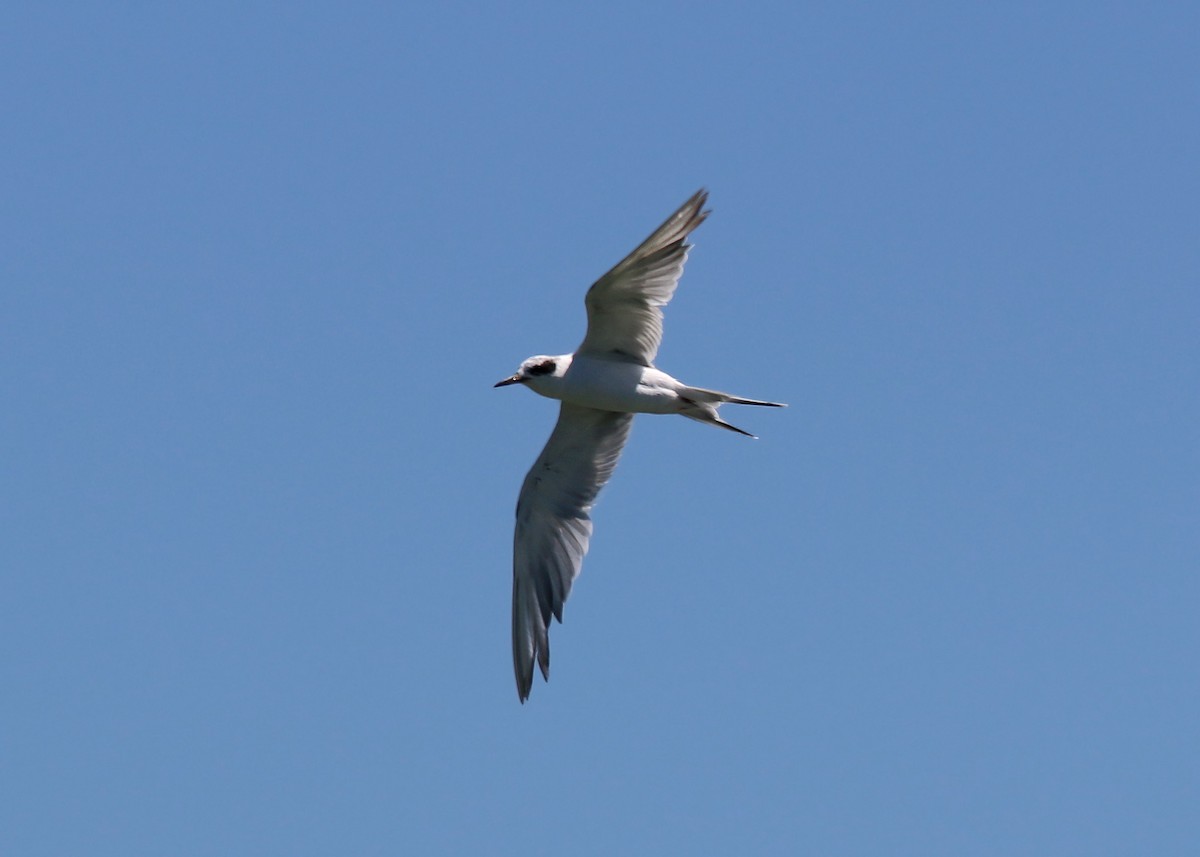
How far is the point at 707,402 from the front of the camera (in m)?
17.1

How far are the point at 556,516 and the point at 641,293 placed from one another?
3.34m

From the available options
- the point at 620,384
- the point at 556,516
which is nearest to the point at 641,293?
the point at 620,384

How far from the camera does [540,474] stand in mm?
A: 18688

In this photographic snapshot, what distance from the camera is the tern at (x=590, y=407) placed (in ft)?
53.7

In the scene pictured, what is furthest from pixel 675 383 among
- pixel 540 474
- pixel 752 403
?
pixel 540 474

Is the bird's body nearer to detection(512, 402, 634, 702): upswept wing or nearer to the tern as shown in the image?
the tern

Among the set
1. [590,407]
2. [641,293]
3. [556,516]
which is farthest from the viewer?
[556,516]

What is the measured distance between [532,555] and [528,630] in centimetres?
86

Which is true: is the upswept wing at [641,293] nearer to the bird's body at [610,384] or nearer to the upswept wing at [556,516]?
the bird's body at [610,384]

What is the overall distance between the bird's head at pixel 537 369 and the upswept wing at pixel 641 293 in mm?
298

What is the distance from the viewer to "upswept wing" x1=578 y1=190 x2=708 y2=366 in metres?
16.0

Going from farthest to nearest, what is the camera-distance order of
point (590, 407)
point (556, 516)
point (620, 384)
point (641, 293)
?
point (556, 516) → point (590, 407) → point (620, 384) → point (641, 293)

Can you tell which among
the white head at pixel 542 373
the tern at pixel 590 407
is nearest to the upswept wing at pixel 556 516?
the tern at pixel 590 407

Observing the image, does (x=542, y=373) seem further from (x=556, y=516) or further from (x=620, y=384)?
(x=556, y=516)
